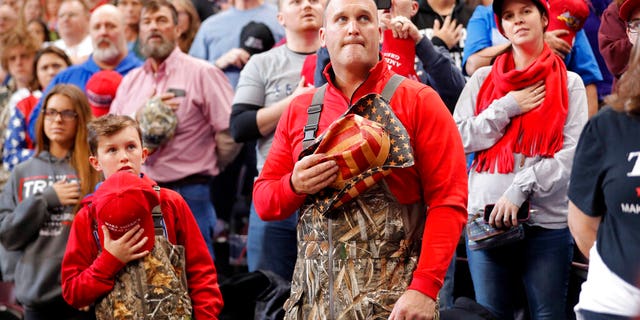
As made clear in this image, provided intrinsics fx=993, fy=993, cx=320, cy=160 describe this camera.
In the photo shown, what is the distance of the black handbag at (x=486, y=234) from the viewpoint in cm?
464

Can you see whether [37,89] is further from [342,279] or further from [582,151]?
[582,151]

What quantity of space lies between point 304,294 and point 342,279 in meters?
0.19

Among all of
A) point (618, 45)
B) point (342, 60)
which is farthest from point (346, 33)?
point (618, 45)

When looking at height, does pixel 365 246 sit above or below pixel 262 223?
above

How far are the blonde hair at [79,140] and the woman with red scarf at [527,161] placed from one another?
223cm

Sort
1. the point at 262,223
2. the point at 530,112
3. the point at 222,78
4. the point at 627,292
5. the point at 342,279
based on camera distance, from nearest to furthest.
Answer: the point at 627,292 → the point at 342,279 → the point at 530,112 → the point at 262,223 → the point at 222,78

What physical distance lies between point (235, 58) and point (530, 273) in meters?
3.06

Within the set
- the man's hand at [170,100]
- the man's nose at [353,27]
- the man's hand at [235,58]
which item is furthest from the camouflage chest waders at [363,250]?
the man's hand at [235,58]

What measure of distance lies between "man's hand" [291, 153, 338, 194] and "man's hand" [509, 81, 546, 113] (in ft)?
5.12

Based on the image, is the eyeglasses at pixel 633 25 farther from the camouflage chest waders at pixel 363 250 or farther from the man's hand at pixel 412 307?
the man's hand at pixel 412 307

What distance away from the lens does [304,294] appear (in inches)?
145

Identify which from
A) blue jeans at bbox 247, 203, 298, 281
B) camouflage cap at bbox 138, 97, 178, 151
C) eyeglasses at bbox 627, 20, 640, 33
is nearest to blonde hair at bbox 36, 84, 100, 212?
camouflage cap at bbox 138, 97, 178, 151

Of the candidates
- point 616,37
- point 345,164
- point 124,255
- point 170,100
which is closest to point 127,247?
point 124,255

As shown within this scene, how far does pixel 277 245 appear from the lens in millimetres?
5551
